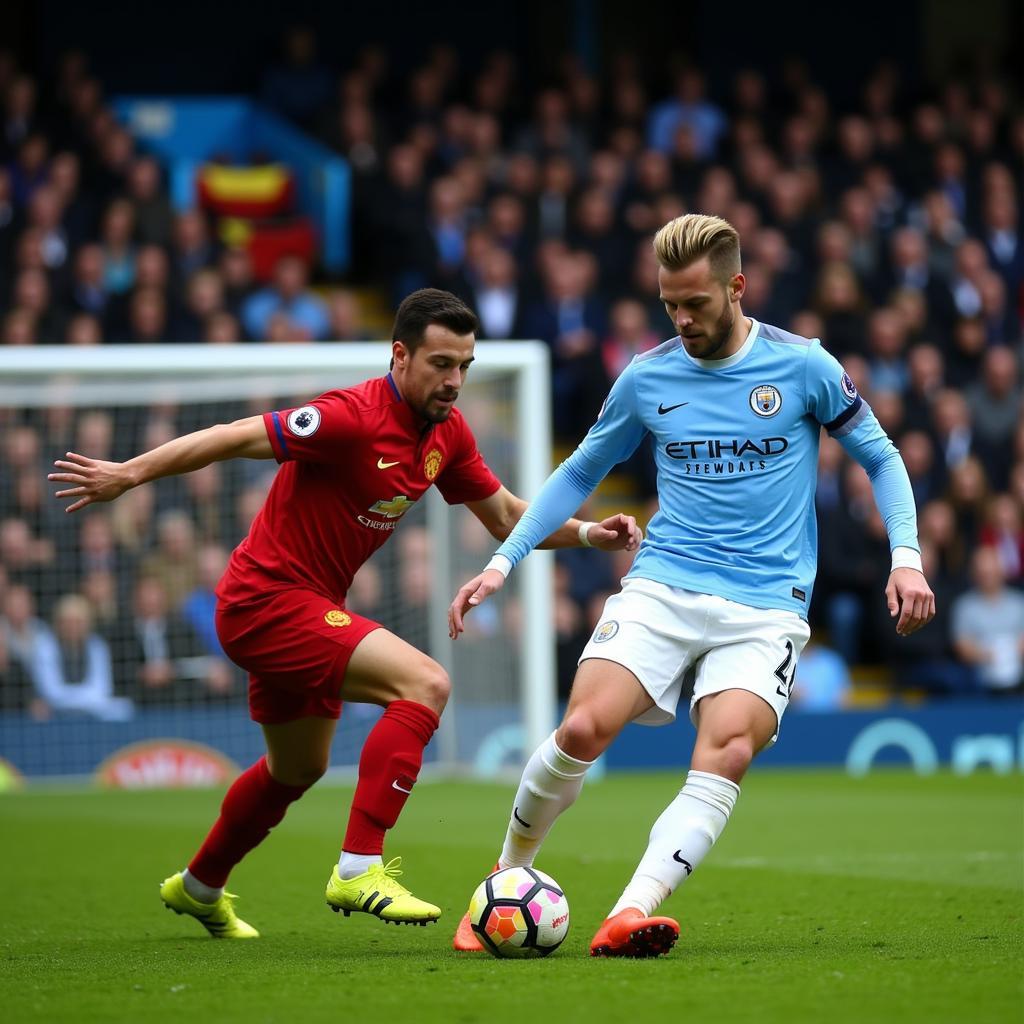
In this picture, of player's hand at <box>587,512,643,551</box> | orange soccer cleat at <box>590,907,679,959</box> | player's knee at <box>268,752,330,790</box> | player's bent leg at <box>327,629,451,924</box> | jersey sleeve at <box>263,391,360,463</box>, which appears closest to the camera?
orange soccer cleat at <box>590,907,679,959</box>

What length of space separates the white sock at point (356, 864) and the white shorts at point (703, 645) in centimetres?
96

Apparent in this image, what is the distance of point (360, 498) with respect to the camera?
6.38m

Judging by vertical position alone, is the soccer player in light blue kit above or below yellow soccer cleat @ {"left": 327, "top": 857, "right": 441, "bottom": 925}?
above

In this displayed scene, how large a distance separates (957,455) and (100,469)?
12287mm

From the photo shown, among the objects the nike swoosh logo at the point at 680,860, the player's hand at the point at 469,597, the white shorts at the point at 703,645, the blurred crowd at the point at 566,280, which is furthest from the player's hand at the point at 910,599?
the blurred crowd at the point at 566,280

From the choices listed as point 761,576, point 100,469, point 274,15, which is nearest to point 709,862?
point 761,576

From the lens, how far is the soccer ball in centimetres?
571

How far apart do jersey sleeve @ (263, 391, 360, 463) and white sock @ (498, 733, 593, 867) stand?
120cm

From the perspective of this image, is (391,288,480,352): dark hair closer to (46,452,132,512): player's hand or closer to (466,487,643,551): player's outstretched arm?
(466,487,643,551): player's outstretched arm

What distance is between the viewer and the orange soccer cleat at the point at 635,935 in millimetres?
5371

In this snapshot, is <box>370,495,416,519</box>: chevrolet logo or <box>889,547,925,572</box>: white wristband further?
<box>370,495,416,519</box>: chevrolet logo

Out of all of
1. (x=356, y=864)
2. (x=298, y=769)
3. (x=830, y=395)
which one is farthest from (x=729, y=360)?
(x=298, y=769)

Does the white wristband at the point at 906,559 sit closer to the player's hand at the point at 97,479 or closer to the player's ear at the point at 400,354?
the player's ear at the point at 400,354

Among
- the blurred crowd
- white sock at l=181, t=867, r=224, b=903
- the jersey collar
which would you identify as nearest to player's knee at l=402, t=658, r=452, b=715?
white sock at l=181, t=867, r=224, b=903
